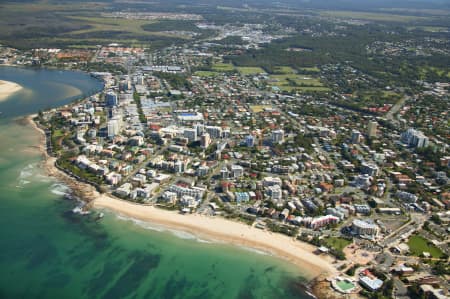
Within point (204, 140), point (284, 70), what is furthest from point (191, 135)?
point (284, 70)

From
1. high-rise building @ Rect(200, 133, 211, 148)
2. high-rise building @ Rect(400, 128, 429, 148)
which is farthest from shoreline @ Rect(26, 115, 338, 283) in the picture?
high-rise building @ Rect(400, 128, 429, 148)

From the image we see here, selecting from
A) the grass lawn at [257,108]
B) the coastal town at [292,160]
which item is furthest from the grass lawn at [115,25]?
the grass lawn at [257,108]

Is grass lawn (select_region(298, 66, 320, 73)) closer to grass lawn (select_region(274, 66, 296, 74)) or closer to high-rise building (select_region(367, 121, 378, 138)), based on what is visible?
grass lawn (select_region(274, 66, 296, 74))

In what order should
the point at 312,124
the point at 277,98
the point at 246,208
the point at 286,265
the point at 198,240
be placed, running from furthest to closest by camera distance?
the point at 277,98 < the point at 312,124 < the point at 246,208 < the point at 198,240 < the point at 286,265

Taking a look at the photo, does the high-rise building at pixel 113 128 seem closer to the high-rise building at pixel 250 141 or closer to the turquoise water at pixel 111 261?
the turquoise water at pixel 111 261

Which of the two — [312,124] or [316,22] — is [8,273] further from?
[316,22]

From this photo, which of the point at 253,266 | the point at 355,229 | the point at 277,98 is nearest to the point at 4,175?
the point at 253,266

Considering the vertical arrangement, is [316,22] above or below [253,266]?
above
